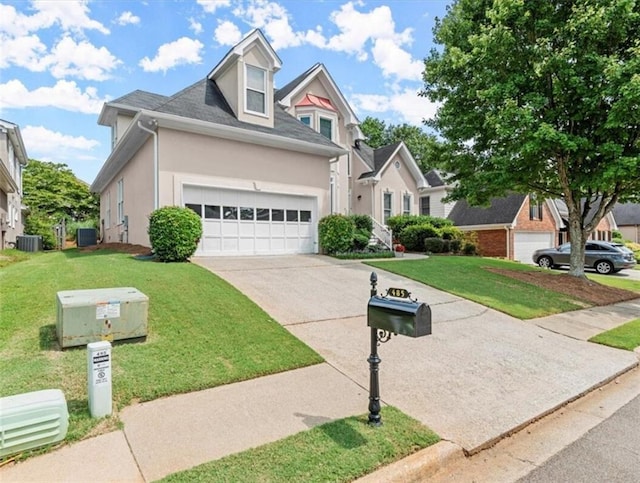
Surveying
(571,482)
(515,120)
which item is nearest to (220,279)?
(571,482)

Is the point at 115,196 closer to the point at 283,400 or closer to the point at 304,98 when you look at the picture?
the point at 304,98

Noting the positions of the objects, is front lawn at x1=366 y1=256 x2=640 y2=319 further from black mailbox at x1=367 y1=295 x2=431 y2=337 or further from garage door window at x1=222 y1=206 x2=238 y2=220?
black mailbox at x1=367 y1=295 x2=431 y2=337

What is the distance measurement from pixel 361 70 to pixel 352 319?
1244cm

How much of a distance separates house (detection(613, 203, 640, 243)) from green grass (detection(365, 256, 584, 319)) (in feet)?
133

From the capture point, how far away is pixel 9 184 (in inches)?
682

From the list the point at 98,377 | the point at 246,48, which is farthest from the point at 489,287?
the point at 246,48

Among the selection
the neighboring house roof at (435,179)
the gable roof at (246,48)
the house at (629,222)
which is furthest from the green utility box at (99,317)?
the house at (629,222)

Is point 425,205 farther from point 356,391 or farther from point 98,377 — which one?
point 98,377

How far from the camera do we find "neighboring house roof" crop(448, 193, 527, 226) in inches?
1017

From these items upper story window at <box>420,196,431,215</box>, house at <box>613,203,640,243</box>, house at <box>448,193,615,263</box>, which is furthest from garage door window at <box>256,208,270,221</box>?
house at <box>613,203,640,243</box>

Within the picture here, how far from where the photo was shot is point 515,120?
1100cm

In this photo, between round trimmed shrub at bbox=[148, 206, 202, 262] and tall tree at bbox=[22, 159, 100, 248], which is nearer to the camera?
Result: round trimmed shrub at bbox=[148, 206, 202, 262]

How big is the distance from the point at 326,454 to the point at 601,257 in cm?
2281

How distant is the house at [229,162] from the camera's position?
11930 mm
